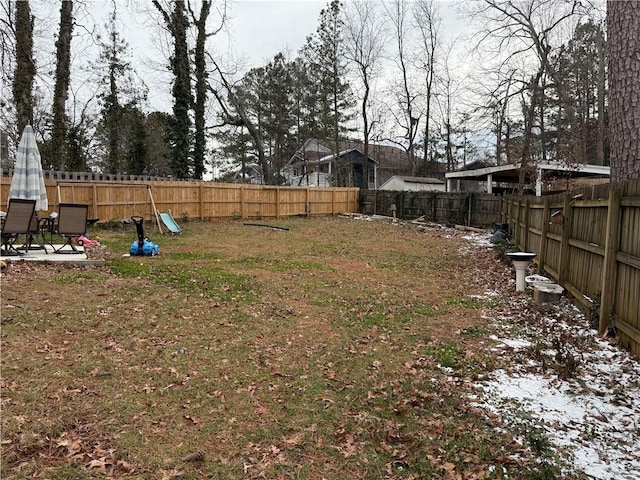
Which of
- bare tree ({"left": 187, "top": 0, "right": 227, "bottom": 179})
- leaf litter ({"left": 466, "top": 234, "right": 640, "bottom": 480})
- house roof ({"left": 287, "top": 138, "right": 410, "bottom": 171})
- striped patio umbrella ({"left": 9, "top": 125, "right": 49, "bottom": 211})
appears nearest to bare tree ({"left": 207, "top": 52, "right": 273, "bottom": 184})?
bare tree ({"left": 187, "top": 0, "right": 227, "bottom": 179})

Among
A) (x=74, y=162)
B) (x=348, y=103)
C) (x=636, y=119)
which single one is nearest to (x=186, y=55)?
(x=74, y=162)

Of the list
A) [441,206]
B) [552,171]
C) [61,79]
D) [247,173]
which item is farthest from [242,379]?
[247,173]

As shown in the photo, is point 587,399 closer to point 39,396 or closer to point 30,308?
point 39,396

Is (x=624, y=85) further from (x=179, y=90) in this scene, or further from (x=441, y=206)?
(x=179, y=90)

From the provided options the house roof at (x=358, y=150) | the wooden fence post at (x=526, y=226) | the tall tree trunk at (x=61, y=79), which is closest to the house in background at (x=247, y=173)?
the house roof at (x=358, y=150)

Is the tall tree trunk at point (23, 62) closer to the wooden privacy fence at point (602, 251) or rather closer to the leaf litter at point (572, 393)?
the wooden privacy fence at point (602, 251)

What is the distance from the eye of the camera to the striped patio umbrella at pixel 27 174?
24.5 ft

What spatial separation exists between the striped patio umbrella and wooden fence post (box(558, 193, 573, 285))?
8527 millimetres

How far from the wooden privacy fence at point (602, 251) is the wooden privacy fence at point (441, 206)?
475 inches

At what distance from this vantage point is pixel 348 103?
3030cm

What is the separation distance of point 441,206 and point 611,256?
16.5 meters

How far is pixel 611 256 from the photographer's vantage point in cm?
382

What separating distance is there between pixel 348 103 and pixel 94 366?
96.3ft

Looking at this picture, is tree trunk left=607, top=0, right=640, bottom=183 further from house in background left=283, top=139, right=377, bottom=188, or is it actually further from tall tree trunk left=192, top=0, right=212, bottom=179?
house in background left=283, top=139, right=377, bottom=188
